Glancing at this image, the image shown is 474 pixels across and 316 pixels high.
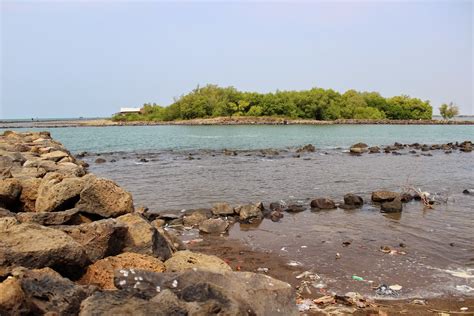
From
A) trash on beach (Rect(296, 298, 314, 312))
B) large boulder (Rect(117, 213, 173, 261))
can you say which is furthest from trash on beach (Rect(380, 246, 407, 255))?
large boulder (Rect(117, 213, 173, 261))

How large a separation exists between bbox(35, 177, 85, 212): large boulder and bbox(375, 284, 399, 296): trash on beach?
6.02 m

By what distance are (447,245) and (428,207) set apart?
16.2 feet

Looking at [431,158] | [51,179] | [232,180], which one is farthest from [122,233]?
[431,158]

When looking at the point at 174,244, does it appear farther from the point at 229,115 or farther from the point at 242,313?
the point at 229,115

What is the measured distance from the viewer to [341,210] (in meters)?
15.2

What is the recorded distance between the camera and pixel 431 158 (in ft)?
111

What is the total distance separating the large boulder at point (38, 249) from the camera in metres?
5.03

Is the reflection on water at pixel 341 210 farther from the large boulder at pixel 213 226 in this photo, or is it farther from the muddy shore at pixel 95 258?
the muddy shore at pixel 95 258

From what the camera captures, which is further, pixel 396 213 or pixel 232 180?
pixel 232 180

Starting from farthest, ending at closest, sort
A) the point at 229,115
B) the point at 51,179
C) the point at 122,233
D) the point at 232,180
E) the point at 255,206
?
the point at 229,115, the point at 232,180, the point at 255,206, the point at 51,179, the point at 122,233

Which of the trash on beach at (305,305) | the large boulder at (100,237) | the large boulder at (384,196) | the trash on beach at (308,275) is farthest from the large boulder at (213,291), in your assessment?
the large boulder at (384,196)

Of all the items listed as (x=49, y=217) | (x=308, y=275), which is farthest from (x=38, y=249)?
(x=308, y=275)

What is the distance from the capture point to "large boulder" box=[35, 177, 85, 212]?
7.64 metres

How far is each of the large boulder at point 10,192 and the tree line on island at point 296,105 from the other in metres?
114
